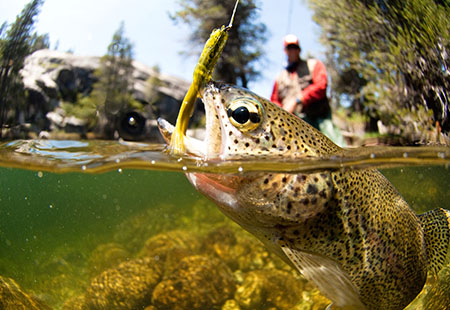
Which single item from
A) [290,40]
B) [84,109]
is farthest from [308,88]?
[84,109]

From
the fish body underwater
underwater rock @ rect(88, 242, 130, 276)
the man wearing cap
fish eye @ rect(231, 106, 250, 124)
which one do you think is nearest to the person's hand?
the man wearing cap

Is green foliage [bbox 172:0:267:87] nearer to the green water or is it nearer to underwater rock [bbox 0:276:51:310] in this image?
the green water

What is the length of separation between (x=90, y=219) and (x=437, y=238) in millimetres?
12274

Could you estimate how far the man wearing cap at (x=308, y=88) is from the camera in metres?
3.79

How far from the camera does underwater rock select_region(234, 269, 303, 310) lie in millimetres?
4445

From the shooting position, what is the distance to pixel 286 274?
196 inches

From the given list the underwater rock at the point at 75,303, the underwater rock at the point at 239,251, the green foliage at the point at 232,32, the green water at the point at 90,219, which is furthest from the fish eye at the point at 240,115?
the underwater rock at the point at 239,251

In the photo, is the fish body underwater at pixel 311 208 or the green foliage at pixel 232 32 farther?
the green foliage at pixel 232 32

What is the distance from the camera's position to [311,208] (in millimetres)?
2012

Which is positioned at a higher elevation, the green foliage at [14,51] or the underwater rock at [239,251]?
the green foliage at [14,51]

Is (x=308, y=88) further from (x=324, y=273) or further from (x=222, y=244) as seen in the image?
(x=222, y=244)

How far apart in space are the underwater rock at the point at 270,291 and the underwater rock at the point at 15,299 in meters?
2.68

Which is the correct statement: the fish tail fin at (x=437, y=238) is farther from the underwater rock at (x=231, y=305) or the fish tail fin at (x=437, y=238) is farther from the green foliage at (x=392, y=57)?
the underwater rock at (x=231, y=305)

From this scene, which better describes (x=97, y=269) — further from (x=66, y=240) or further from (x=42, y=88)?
(x=42, y=88)
